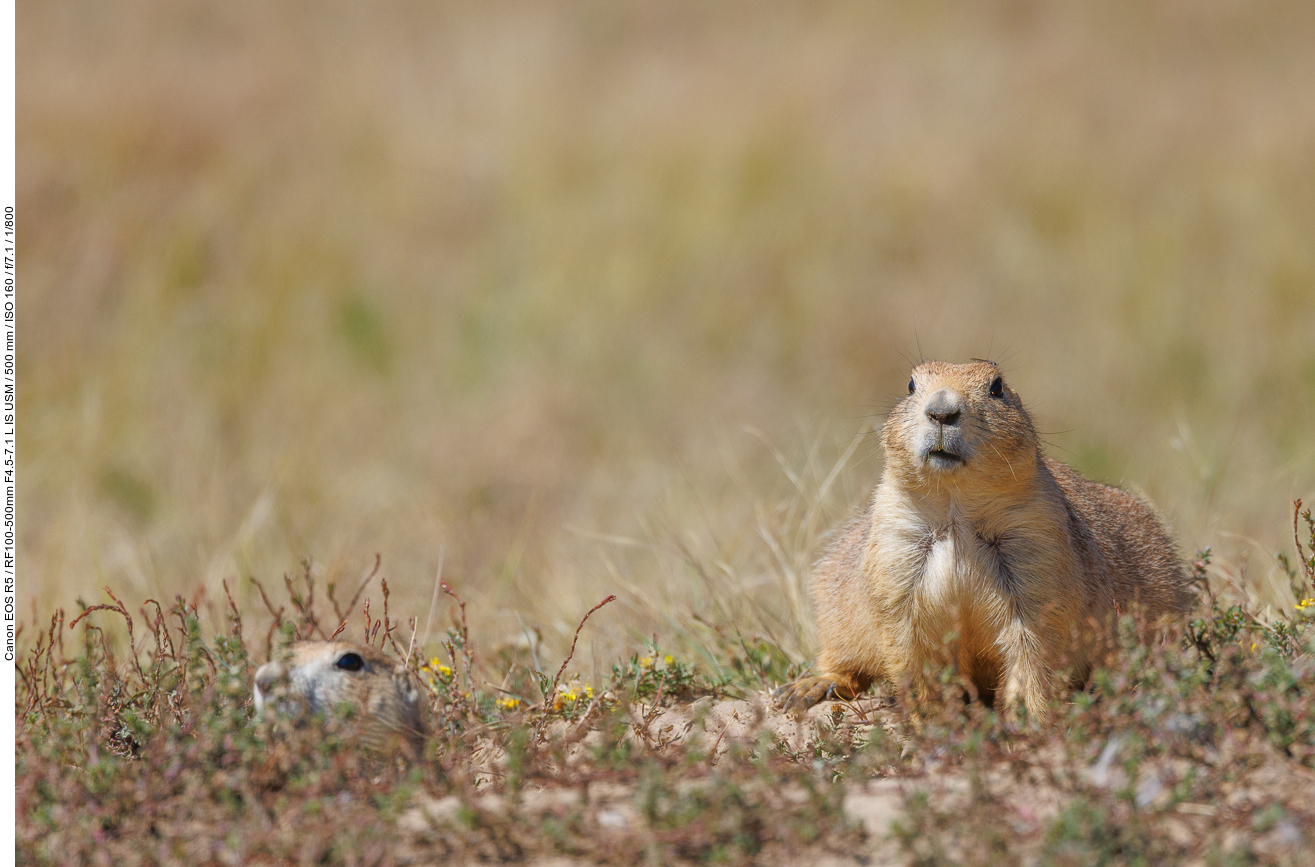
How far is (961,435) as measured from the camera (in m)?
3.92

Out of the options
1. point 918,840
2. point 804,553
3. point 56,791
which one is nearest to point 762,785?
point 918,840

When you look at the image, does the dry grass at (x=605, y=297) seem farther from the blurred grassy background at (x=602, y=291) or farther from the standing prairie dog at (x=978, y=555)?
the standing prairie dog at (x=978, y=555)

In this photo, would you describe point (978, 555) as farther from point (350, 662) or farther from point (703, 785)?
point (350, 662)

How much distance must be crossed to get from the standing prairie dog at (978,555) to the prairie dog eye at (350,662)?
1620 mm

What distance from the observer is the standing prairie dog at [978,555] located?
13.0ft

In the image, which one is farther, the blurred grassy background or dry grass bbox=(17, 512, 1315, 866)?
the blurred grassy background

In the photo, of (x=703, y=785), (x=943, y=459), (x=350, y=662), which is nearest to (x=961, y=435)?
(x=943, y=459)

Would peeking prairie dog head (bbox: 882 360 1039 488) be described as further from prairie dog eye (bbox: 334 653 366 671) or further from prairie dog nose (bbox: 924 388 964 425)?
prairie dog eye (bbox: 334 653 366 671)

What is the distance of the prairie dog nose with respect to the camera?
392 centimetres

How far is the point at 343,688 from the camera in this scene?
3.75 metres

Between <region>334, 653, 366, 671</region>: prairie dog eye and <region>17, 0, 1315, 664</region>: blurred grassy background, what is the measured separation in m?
1.91

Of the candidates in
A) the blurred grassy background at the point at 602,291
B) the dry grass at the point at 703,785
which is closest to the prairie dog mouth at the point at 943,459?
the dry grass at the point at 703,785

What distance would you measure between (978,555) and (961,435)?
17.2 inches

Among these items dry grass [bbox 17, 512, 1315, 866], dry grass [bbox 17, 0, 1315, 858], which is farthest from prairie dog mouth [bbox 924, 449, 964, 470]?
dry grass [bbox 17, 0, 1315, 858]
